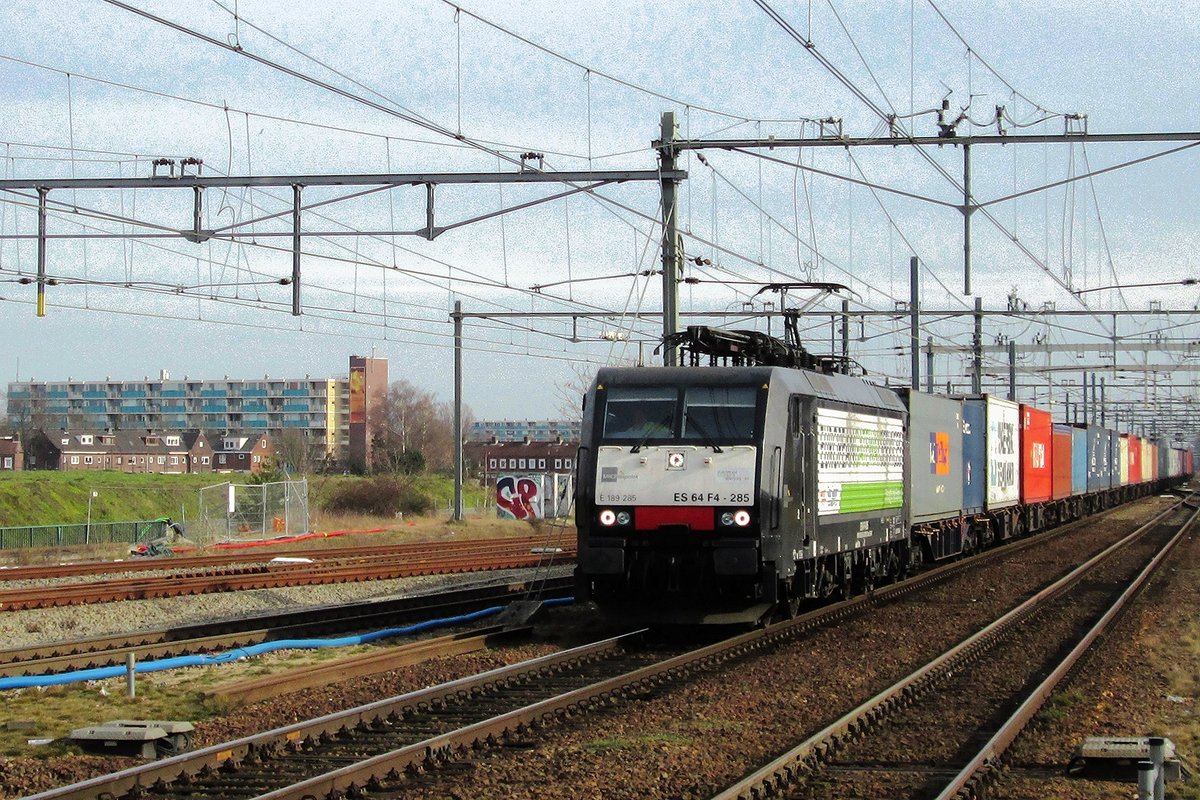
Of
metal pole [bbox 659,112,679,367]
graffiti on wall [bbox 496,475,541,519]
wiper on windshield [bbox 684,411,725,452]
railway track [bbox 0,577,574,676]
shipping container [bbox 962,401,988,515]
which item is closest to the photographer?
railway track [bbox 0,577,574,676]

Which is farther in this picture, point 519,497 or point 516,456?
point 516,456

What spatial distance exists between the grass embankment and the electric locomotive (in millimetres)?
37061

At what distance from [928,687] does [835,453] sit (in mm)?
5620

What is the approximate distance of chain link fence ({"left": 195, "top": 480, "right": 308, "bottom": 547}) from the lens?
1540 inches

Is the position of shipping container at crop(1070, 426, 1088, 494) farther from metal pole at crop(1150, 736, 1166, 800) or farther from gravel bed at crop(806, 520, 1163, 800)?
metal pole at crop(1150, 736, 1166, 800)

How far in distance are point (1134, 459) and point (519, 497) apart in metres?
37.9

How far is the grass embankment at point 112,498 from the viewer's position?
5694 cm

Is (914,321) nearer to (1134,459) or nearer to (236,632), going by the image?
(236,632)

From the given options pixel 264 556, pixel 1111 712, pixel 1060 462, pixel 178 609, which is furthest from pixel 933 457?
pixel 1060 462

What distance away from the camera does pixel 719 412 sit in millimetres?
15500

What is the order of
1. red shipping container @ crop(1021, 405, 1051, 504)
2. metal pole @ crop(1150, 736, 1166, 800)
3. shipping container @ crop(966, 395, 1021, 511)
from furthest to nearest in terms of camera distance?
red shipping container @ crop(1021, 405, 1051, 504) < shipping container @ crop(966, 395, 1021, 511) < metal pole @ crop(1150, 736, 1166, 800)

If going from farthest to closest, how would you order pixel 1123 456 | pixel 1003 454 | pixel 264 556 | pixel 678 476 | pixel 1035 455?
pixel 1123 456
pixel 1035 455
pixel 1003 454
pixel 264 556
pixel 678 476

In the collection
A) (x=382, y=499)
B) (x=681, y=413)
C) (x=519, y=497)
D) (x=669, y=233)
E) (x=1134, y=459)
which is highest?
(x=669, y=233)

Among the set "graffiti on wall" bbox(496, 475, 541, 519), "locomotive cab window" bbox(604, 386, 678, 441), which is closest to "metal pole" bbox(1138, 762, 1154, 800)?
"locomotive cab window" bbox(604, 386, 678, 441)
